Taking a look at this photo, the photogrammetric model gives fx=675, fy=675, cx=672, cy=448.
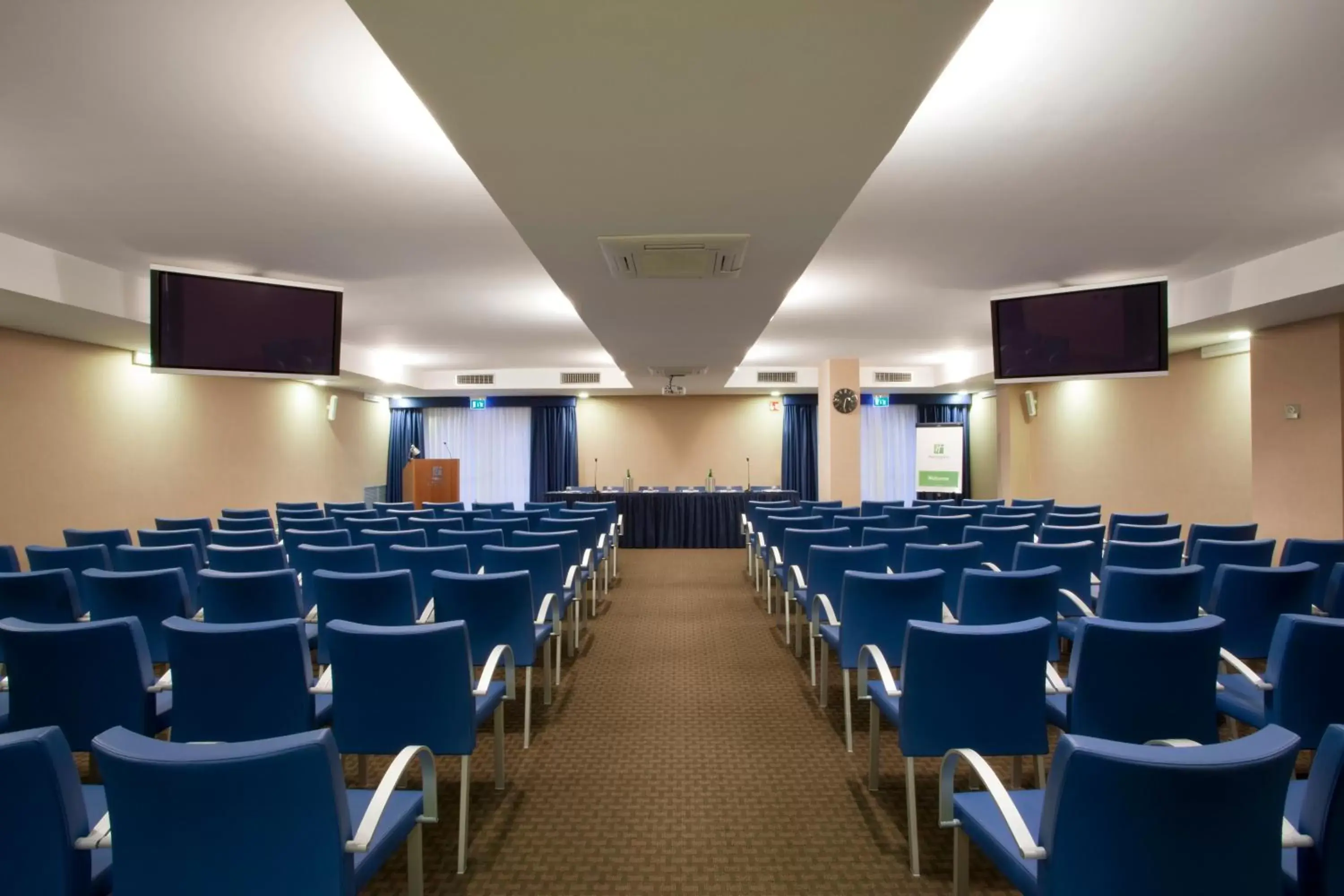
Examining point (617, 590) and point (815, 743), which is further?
point (617, 590)

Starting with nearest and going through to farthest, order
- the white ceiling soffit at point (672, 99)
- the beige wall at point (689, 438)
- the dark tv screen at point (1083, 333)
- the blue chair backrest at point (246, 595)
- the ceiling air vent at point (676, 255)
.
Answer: the white ceiling soffit at point (672, 99), the blue chair backrest at point (246, 595), the ceiling air vent at point (676, 255), the dark tv screen at point (1083, 333), the beige wall at point (689, 438)

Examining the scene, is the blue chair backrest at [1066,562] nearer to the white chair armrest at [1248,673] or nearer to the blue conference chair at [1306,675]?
the white chair armrest at [1248,673]

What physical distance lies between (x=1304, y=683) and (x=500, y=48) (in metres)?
3.19

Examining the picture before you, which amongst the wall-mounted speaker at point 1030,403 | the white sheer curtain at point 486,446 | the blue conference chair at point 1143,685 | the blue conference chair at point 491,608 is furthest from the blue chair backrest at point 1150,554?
the white sheer curtain at point 486,446

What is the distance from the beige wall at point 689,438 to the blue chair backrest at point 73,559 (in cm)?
1050

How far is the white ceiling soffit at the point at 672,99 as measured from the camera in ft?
6.02

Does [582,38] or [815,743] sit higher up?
[582,38]

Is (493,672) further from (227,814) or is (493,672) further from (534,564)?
(227,814)

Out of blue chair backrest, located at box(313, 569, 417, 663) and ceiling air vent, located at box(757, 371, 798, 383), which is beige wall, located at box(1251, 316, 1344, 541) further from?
blue chair backrest, located at box(313, 569, 417, 663)

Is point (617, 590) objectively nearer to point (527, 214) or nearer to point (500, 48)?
point (527, 214)

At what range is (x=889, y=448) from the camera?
1454cm

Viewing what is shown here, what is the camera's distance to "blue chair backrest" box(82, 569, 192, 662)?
3191 mm

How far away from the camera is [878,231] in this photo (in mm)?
4828

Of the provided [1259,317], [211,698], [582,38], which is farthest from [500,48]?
[1259,317]
